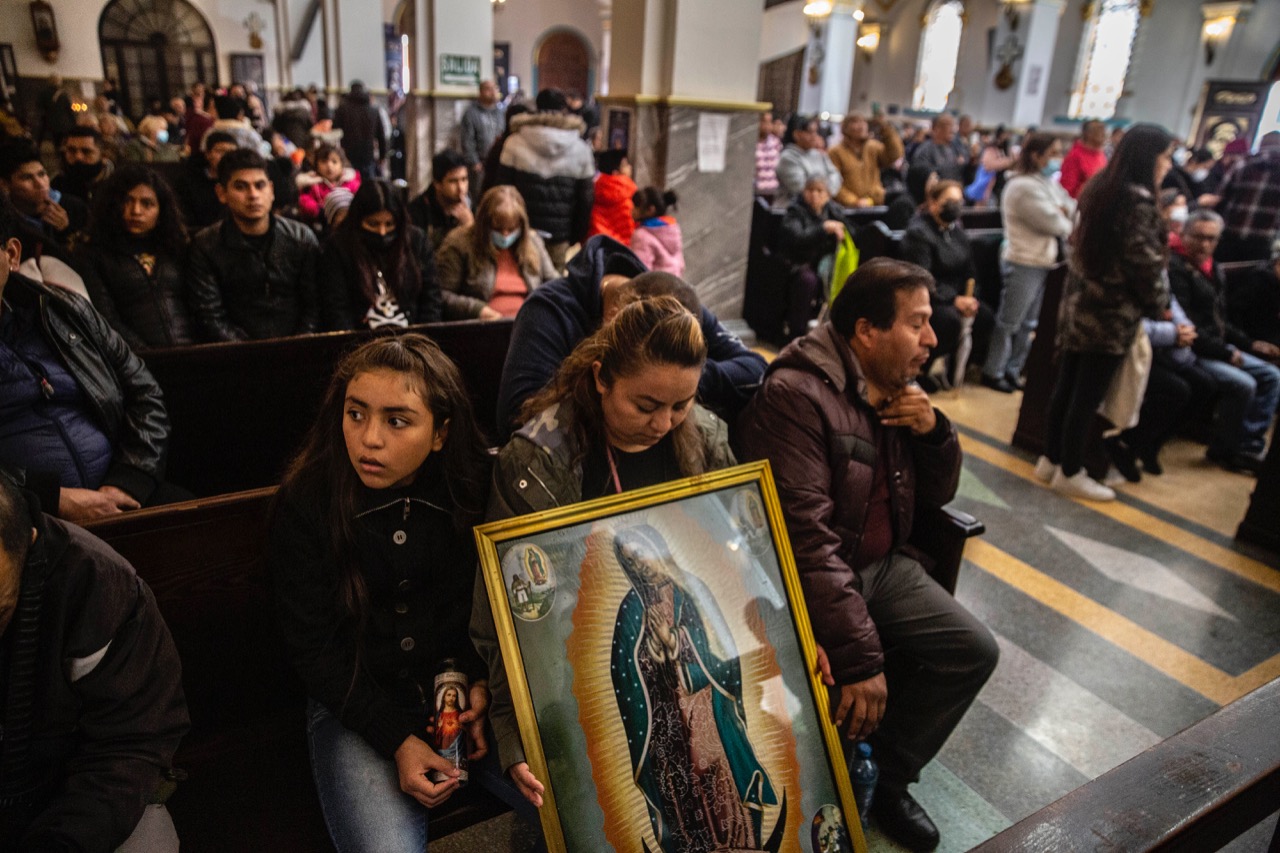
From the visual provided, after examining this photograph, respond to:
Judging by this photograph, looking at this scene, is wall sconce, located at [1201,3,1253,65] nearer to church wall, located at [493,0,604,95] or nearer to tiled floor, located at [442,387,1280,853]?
tiled floor, located at [442,387,1280,853]

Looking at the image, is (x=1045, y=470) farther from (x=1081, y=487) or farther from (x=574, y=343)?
(x=574, y=343)

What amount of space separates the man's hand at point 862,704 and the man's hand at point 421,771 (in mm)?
903

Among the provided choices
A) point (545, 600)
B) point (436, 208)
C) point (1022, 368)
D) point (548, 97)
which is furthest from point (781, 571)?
point (1022, 368)

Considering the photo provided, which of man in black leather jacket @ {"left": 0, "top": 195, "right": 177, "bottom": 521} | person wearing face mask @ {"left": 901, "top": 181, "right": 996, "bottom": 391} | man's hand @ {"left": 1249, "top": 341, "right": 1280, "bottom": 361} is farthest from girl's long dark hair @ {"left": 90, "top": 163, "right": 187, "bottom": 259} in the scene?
man's hand @ {"left": 1249, "top": 341, "right": 1280, "bottom": 361}

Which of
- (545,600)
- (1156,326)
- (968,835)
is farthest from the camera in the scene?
(1156,326)

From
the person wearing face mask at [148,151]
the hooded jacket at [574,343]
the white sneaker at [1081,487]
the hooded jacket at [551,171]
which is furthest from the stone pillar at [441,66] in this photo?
the hooded jacket at [574,343]

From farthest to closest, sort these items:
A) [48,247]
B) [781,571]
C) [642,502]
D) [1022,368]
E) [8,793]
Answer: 1. [1022,368]
2. [48,247]
3. [781,571]
4. [642,502]
5. [8,793]

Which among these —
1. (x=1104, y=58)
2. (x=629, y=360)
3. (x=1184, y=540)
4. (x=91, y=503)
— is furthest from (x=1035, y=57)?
(x=91, y=503)

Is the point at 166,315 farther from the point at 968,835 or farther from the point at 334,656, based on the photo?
the point at 968,835

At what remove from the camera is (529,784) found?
1344 millimetres

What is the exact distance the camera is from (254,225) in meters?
3.26

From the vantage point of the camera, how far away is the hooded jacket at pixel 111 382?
6.85 ft

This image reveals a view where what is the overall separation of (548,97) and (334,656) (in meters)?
4.96

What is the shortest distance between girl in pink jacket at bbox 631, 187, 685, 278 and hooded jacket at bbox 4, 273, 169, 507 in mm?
2928
